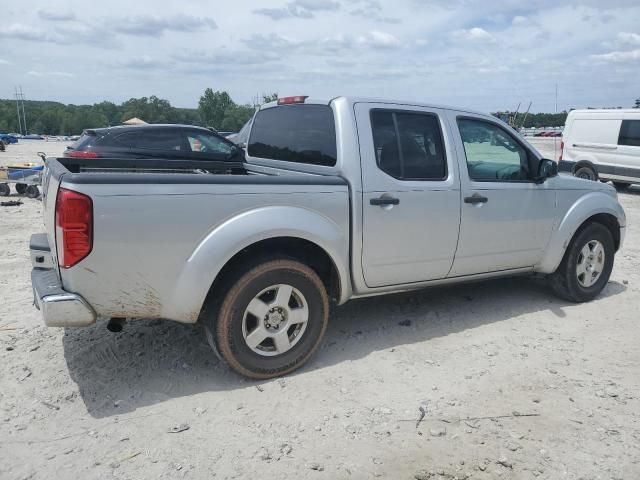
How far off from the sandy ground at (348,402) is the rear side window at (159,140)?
5.71m

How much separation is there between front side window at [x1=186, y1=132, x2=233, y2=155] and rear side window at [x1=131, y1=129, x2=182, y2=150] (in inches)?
9.5

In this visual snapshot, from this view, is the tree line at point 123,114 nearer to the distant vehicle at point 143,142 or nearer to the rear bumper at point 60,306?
the distant vehicle at point 143,142

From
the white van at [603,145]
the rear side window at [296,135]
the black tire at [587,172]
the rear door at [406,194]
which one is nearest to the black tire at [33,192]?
the rear side window at [296,135]

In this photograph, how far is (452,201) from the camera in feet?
14.2

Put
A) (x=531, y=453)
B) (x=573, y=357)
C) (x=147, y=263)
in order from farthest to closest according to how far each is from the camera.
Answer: (x=573, y=357)
(x=147, y=263)
(x=531, y=453)

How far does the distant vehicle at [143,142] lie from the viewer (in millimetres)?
9875

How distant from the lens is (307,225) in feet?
11.9

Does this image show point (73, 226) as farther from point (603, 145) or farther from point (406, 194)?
point (603, 145)

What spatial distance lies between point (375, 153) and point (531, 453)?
2.19 metres

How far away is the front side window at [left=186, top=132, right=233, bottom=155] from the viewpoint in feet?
35.1

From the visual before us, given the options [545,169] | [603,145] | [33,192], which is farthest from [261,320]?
[603,145]

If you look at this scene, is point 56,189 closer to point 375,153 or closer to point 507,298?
point 375,153

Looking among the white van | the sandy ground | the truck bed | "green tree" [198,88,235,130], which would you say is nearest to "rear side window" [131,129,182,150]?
the sandy ground

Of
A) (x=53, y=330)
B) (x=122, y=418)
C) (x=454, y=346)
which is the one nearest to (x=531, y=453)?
(x=454, y=346)
